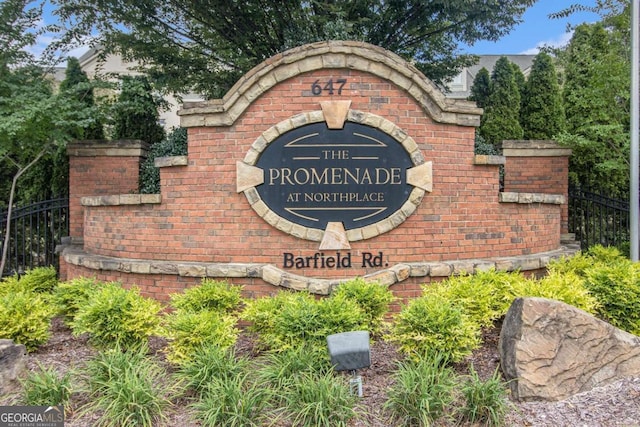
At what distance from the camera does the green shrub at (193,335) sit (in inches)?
159

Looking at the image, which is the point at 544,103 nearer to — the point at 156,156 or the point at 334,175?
the point at 334,175

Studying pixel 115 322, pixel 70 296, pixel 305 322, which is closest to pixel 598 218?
pixel 305 322

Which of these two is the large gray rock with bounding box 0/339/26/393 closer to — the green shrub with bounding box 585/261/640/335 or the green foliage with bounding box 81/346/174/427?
the green foliage with bounding box 81/346/174/427

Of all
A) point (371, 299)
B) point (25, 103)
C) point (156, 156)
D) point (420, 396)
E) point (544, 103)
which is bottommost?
point (420, 396)

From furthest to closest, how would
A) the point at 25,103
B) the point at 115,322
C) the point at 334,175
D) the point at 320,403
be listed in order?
the point at 25,103
the point at 334,175
the point at 115,322
the point at 320,403

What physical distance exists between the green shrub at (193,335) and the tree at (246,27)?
640 cm

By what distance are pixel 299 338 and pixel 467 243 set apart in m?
2.87

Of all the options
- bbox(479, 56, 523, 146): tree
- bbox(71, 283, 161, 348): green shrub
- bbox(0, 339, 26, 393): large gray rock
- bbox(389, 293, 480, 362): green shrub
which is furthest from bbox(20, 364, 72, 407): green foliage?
bbox(479, 56, 523, 146): tree

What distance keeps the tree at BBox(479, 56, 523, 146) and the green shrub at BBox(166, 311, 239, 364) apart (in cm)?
835

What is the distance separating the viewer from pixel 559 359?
3.74m

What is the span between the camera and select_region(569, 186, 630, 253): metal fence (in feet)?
27.2

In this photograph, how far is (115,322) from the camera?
4336mm

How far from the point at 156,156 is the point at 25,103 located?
2009mm

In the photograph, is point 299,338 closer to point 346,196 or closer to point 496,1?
point 346,196
